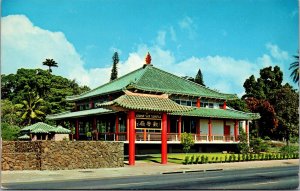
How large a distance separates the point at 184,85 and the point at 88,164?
19.2 m

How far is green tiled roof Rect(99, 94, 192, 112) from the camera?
87.5 ft

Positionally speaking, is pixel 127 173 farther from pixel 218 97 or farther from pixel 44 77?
pixel 44 77

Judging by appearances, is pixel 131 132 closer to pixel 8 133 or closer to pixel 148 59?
pixel 148 59

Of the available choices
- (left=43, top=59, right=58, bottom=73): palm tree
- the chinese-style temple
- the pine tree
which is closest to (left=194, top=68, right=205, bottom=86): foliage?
the pine tree

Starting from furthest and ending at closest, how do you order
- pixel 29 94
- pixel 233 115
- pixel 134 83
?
pixel 29 94 < pixel 233 115 < pixel 134 83

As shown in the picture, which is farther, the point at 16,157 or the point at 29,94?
the point at 29,94

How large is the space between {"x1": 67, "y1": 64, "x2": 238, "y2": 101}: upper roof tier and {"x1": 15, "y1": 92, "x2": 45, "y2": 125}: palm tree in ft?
34.4

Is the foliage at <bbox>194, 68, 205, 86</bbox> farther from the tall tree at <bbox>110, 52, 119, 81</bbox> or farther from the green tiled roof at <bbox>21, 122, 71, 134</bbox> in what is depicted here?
the green tiled roof at <bbox>21, 122, 71, 134</bbox>

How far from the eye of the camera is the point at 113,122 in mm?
36812

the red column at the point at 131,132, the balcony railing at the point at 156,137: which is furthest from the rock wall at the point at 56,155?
the balcony railing at the point at 156,137

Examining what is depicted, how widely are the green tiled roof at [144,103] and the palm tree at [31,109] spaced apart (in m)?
27.9

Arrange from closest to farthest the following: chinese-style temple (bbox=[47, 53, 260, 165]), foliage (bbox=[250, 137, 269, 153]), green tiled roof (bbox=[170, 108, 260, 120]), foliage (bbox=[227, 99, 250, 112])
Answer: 1. chinese-style temple (bbox=[47, 53, 260, 165])
2. green tiled roof (bbox=[170, 108, 260, 120])
3. foliage (bbox=[250, 137, 269, 153])
4. foliage (bbox=[227, 99, 250, 112])

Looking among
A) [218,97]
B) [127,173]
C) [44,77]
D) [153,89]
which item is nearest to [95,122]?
[153,89]

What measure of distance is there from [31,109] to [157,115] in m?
29.1
